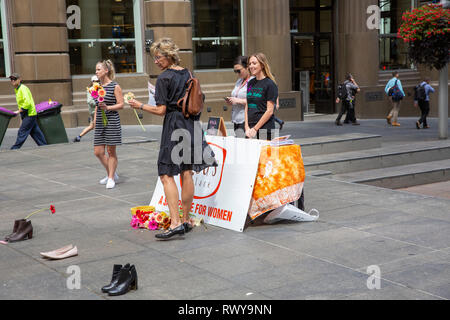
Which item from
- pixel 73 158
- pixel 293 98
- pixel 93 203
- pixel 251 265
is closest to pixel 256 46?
pixel 293 98

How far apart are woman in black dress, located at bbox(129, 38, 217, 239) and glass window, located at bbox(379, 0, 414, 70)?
18.8m

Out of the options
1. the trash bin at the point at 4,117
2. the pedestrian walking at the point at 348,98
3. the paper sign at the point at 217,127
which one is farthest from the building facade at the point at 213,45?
the paper sign at the point at 217,127

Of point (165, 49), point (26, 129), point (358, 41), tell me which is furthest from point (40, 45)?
point (165, 49)

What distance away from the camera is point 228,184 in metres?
6.89

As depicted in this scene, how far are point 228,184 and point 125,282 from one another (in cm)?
235

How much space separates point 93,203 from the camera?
26.7 feet

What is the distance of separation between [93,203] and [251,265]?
11.0 ft

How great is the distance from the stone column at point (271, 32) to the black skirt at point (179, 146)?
14515mm

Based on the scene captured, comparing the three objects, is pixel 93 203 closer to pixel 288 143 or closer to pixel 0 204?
pixel 0 204

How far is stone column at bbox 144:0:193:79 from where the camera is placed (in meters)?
18.4

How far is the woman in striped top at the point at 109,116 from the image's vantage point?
28.8ft

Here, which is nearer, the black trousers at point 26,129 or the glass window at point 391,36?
the black trousers at point 26,129

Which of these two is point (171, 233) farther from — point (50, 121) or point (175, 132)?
point (50, 121)

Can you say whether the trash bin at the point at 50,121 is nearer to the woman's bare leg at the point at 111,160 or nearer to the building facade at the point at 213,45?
the building facade at the point at 213,45
